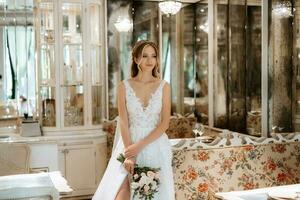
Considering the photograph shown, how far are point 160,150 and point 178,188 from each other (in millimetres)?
1039

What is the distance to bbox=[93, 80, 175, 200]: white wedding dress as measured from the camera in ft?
8.80

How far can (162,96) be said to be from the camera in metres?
2.82

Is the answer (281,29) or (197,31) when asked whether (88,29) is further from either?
(281,29)

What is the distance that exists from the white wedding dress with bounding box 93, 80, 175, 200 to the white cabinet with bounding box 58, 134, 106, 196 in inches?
91.6

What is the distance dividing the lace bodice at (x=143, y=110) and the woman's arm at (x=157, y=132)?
33 mm

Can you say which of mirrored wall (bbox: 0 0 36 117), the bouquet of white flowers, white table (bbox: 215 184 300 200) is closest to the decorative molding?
the bouquet of white flowers

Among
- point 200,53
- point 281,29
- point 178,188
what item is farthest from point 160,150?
point 200,53

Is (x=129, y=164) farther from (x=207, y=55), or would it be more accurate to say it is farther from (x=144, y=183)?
(x=207, y=55)

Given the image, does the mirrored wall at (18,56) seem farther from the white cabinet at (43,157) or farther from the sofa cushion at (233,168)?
the sofa cushion at (233,168)

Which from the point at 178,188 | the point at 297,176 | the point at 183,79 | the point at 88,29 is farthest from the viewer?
the point at 183,79

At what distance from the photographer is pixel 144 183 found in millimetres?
2373

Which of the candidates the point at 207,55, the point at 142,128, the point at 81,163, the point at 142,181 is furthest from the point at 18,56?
the point at 142,181

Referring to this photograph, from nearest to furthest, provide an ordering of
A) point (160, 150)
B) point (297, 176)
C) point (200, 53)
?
point (160, 150) < point (297, 176) < point (200, 53)

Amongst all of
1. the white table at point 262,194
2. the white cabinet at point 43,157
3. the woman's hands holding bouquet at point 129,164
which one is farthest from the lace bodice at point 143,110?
the white cabinet at point 43,157
